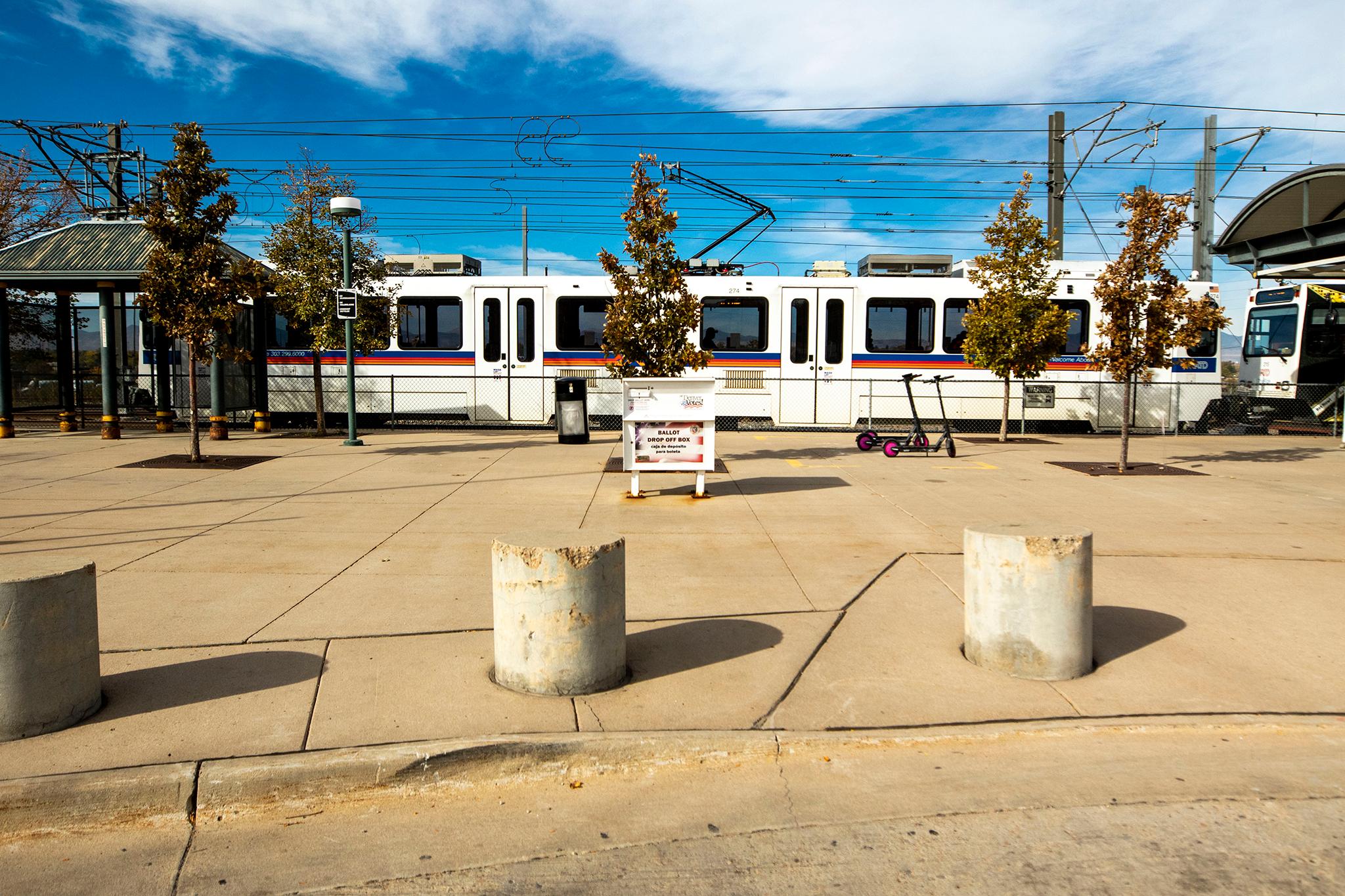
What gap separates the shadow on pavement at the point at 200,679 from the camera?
4.41 meters

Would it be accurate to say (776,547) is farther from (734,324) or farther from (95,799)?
(734,324)

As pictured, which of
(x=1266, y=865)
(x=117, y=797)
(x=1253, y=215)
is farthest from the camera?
(x=1253, y=215)

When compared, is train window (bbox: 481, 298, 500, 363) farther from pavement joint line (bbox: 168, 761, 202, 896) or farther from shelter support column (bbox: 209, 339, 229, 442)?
pavement joint line (bbox: 168, 761, 202, 896)

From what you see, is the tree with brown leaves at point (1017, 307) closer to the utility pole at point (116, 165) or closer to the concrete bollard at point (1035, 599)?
the concrete bollard at point (1035, 599)

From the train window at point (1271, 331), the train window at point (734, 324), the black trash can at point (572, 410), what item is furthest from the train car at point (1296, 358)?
the black trash can at point (572, 410)

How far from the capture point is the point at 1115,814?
3625 millimetres

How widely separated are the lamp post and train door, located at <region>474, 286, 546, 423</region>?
13.0 ft

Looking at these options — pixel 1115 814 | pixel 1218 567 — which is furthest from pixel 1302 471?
pixel 1115 814

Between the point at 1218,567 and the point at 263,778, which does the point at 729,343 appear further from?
the point at 263,778

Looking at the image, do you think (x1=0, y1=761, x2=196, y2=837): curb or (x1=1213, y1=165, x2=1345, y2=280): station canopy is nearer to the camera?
(x1=0, y1=761, x2=196, y2=837): curb

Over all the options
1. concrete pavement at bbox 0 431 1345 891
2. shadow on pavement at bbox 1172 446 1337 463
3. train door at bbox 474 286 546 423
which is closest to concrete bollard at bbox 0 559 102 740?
concrete pavement at bbox 0 431 1345 891

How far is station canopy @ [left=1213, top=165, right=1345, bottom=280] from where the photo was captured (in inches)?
916

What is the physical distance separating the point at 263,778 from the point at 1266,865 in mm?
3830

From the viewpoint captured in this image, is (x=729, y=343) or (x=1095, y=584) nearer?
(x=1095, y=584)
